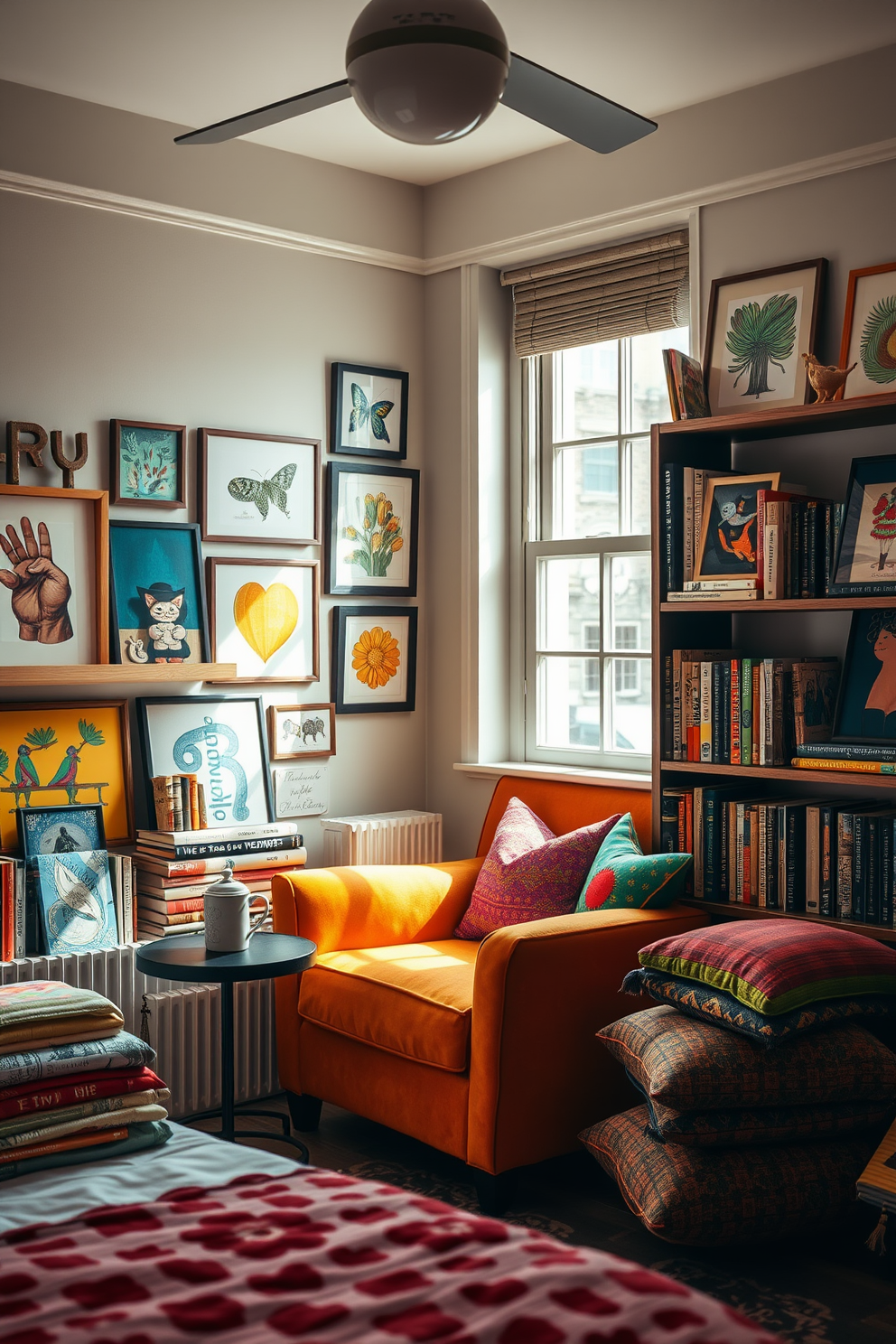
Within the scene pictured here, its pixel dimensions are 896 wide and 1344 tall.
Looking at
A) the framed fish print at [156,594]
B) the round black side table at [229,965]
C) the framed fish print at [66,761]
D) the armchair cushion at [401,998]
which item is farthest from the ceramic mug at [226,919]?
the framed fish print at [156,594]

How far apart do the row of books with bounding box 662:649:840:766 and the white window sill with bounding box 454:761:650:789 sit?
29cm

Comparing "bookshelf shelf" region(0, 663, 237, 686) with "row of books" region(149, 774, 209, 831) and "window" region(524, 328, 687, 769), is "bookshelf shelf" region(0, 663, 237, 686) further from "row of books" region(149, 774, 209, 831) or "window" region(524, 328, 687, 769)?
"window" region(524, 328, 687, 769)

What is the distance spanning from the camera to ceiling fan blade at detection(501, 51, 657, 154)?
221 centimetres

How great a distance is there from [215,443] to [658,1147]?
7.62ft

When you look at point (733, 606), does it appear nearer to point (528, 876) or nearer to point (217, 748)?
point (528, 876)

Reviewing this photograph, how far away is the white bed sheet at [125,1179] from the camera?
1772 millimetres

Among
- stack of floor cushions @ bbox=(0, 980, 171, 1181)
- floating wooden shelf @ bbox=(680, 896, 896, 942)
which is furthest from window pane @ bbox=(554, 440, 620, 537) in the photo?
stack of floor cushions @ bbox=(0, 980, 171, 1181)

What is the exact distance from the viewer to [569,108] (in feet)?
7.74

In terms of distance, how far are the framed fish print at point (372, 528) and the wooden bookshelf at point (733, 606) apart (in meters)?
1.14

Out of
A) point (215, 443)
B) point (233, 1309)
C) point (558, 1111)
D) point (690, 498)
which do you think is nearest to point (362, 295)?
point (215, 443)

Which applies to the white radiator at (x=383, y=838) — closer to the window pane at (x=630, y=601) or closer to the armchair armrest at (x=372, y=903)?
the armchair armrest at (x=372, y=903)

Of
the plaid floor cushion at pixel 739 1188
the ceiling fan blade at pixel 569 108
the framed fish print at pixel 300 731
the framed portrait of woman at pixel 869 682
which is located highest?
the ceiling fan blade at pixel 569 108

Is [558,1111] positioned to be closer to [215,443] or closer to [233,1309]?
[233,1309]

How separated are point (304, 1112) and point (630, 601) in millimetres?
1786
